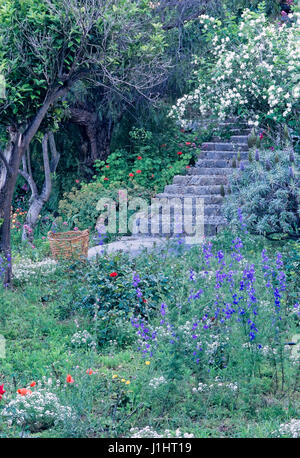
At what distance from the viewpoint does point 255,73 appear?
8.59 metres

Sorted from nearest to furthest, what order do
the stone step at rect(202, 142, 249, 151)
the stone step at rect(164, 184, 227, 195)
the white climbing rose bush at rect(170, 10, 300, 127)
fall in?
the white climbing rose bush at rect(170, 10, 300, 127) → the stone step at rect(164, 184, 227, 195) → the stone step at rect(202, 142, 249, 151)

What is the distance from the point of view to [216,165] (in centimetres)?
1005

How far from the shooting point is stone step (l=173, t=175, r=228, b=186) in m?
9.48

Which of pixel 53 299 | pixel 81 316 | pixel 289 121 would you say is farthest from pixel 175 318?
pixel 289 121

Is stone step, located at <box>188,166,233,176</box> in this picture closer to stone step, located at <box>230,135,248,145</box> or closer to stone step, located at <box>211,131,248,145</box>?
stone step, located at <box>211,131,248,145</box>

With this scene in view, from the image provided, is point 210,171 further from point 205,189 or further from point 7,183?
point 7,183

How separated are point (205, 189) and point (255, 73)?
1897 millimetres

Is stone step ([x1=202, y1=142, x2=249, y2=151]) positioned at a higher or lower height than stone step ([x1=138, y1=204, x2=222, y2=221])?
higher

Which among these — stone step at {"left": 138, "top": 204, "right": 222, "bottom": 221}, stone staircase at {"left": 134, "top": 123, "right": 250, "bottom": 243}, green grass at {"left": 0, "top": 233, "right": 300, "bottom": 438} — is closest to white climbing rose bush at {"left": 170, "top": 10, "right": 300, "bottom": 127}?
stone staircase at {"left": 134, "top": 123, "right": 250, "bottom": 243}

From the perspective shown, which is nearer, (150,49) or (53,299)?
(53,299)

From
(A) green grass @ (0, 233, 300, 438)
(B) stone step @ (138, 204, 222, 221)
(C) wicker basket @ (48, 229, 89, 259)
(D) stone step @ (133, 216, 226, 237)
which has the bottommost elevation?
(A) green grass @ (0, 233, 300, 438)

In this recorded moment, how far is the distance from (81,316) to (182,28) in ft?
21.6

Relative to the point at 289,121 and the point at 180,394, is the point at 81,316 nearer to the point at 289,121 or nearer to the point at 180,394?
the point at 180,394
